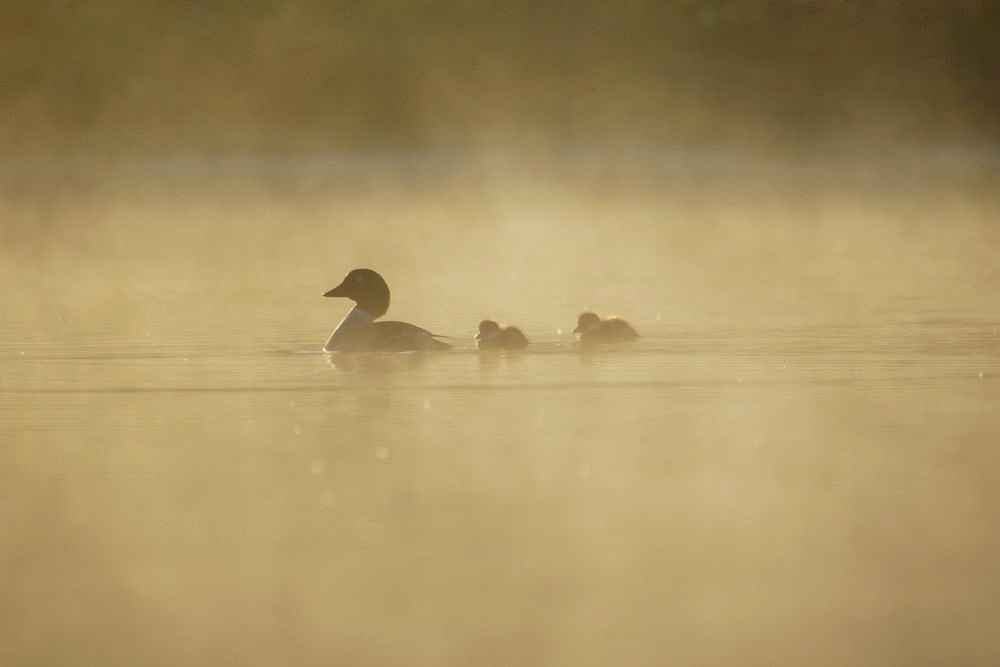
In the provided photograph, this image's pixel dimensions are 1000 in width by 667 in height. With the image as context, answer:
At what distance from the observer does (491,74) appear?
6025 centimetres

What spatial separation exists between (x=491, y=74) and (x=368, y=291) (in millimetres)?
47181

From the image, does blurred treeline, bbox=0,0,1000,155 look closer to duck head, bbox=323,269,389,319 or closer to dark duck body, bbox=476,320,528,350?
duck head, bbox=323,269,389,319

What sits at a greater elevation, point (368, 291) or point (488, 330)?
point (368, 291)

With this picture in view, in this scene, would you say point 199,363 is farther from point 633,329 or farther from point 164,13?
point 164,13

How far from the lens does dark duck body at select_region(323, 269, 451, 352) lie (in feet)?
41.4

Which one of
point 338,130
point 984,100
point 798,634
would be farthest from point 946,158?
point 798,634

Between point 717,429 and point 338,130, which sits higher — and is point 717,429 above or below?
below

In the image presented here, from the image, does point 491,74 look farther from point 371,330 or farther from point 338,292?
point 371,330

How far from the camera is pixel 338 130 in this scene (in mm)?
54125

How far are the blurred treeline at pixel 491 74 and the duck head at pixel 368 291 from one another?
128 ft

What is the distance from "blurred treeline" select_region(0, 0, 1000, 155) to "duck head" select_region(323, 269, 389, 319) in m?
39.0

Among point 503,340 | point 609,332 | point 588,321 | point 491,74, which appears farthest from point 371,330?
point 491,74

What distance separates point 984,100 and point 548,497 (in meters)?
47.3

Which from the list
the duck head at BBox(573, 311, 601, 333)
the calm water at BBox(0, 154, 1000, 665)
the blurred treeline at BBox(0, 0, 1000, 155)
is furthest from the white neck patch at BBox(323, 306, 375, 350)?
the blurred treeline at BBox(0, 0, 1000, 155)
